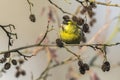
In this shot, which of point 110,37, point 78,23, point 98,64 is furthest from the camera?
point 98,64

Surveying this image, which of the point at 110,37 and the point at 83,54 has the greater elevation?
the point at 110,37

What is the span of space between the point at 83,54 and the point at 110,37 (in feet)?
0.64

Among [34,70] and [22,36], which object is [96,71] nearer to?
[34,70]

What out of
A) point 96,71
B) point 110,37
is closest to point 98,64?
point 96,71

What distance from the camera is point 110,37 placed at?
4.78ft

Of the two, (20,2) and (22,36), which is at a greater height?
(20,2)

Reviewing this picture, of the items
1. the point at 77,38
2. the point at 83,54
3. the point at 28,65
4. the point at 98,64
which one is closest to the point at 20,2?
the point at 28,65

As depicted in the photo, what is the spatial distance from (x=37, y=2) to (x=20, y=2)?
0.15 metres

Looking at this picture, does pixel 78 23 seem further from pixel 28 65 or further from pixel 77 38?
pixel 28 65

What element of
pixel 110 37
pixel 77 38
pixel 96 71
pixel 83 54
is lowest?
pixel 96 71

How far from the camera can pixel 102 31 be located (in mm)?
1519

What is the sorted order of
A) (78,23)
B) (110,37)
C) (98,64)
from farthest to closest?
(98,64)
(110,37)
(78,23)

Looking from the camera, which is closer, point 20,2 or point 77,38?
point 77,38

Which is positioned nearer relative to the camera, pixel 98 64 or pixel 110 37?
pixel 110 37
